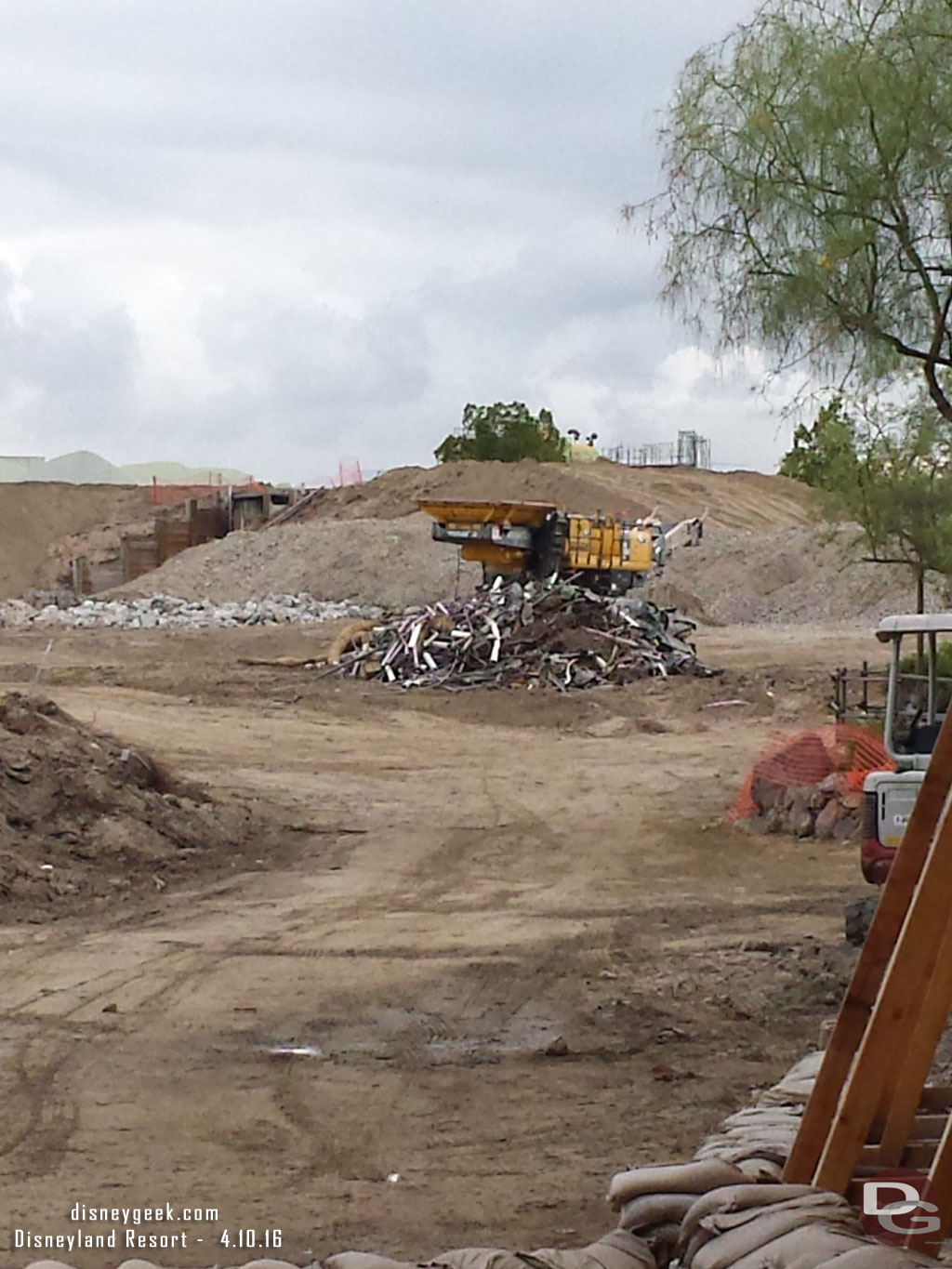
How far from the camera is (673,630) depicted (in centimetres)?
Answer: 2936

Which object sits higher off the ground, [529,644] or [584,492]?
[584,492]

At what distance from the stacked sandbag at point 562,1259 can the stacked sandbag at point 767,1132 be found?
0.38 meters

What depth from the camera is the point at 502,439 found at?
73.7 metres

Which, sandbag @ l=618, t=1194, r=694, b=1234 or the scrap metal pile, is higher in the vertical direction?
the scrap metal pile

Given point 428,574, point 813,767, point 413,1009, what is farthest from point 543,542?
point 413,1009

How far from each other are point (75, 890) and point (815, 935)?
5100mm

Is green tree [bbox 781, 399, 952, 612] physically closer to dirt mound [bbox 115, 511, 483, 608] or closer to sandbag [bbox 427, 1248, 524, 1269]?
sandbag [bbox 427, 1248, 524, 1269]

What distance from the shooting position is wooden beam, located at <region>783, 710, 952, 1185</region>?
4.12m

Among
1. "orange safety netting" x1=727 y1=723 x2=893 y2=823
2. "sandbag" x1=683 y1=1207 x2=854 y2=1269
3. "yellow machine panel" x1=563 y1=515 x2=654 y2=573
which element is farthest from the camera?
"yellow machine panel" x1=563 y1=515 x2=654 y2=573

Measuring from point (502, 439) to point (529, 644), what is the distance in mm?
46977

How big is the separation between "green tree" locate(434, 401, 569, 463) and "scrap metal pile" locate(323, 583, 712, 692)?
44601 millimetres

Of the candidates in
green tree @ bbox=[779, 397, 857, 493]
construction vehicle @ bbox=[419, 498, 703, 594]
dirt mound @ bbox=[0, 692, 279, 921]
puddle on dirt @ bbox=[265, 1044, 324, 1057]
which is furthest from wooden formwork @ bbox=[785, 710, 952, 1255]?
construction vehicle @ bbox=[419, 498, 703, 594]

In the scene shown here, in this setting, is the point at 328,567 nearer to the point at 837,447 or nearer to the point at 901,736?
the point at 837,447

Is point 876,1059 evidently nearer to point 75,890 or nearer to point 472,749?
point 75,890
